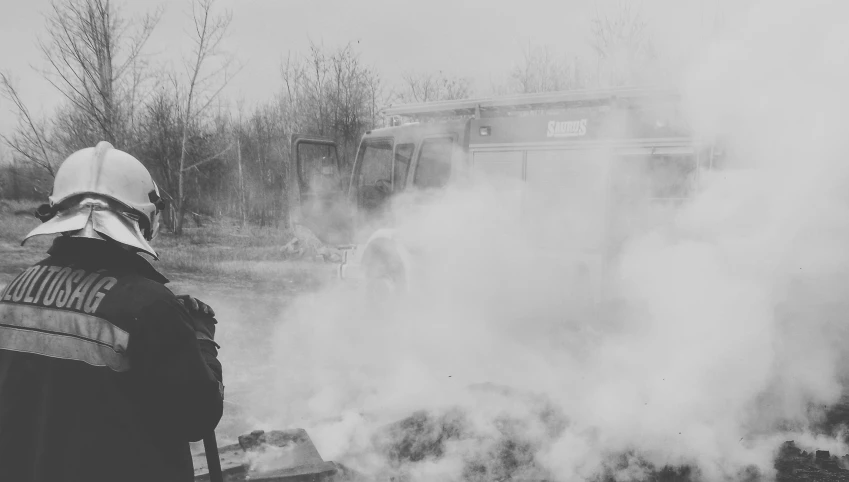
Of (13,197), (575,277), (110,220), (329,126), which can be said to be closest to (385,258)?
(575,277)

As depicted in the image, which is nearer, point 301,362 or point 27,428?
point 27,428

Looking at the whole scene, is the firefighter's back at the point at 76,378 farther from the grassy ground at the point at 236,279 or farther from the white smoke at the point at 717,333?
the grassy ground at the point at 236,279

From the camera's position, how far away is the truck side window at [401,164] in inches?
314

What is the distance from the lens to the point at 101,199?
1.95 metres

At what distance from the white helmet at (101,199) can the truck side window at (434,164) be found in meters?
5.64

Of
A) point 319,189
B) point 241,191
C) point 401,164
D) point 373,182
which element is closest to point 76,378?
point 401,164

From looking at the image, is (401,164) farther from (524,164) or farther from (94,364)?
(94,364)

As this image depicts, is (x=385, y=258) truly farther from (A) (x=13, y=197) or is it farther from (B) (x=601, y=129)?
(A) (x=13, y=197)

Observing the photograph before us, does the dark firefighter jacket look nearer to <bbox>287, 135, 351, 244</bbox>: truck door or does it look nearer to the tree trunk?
<bbox>287, 135, 351, 244</bbox>: truck door

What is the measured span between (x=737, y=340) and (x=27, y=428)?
4355 millimetres

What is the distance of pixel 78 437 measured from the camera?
1.74m

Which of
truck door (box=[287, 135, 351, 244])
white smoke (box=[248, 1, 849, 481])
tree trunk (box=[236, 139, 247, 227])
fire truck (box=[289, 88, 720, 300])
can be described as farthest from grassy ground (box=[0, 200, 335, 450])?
fire truck (box=[289, 88, 720, 300])

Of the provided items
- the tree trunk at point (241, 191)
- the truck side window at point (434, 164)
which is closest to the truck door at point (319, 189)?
the truck side window at point (434, 164)

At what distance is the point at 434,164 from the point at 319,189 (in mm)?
1666
